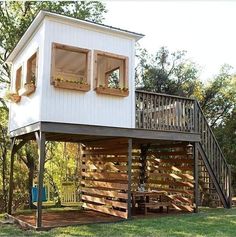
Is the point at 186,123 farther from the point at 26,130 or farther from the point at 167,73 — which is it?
the point at 167,73

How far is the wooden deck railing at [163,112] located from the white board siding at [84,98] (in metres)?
0.35

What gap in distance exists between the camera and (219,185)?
10.6 m

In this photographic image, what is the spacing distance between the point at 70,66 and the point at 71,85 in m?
3.54

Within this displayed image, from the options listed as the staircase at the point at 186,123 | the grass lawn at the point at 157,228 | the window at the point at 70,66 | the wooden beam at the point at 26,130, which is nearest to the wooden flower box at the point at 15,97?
the wooden beam at the point at 26,130

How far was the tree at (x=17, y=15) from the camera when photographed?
14469 mm

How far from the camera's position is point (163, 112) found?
9.62m

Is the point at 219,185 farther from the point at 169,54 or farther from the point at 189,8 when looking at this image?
the point at 169,54

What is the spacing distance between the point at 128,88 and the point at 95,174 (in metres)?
3.47

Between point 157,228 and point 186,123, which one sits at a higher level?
point 186,123

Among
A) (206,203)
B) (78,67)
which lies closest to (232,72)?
(206,203)

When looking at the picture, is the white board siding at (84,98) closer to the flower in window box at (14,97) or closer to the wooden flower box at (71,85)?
the wooden flower box at (71,85)

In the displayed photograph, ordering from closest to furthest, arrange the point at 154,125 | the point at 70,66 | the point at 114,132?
1. the point at 114,132
2. the point at 154,125
3. the point at 70,66

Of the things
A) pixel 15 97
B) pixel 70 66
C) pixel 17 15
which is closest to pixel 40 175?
pixel 15 97

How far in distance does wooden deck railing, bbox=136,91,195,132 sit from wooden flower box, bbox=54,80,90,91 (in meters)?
1.68
